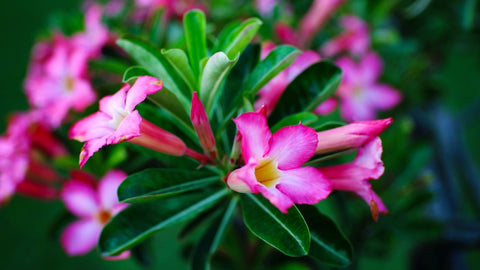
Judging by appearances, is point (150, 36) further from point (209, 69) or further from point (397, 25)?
point (397, 25)

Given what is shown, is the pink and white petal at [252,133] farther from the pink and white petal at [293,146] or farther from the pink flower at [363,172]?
the pink flower at [363,172]

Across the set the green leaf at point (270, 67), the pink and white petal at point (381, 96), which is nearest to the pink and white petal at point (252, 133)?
the green leaf at point (270, 67)

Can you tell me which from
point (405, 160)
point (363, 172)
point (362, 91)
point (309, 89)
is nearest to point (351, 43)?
point (362, 91)

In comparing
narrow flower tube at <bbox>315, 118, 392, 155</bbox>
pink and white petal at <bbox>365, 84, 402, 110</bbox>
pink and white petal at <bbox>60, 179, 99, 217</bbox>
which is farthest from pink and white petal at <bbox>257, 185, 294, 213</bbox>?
pink and white petal at <bbox>365, 84, 402, 110</bbox>

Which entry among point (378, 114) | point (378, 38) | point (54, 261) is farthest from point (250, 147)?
point (54, 261)

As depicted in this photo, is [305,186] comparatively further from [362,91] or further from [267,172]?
[362,91]
